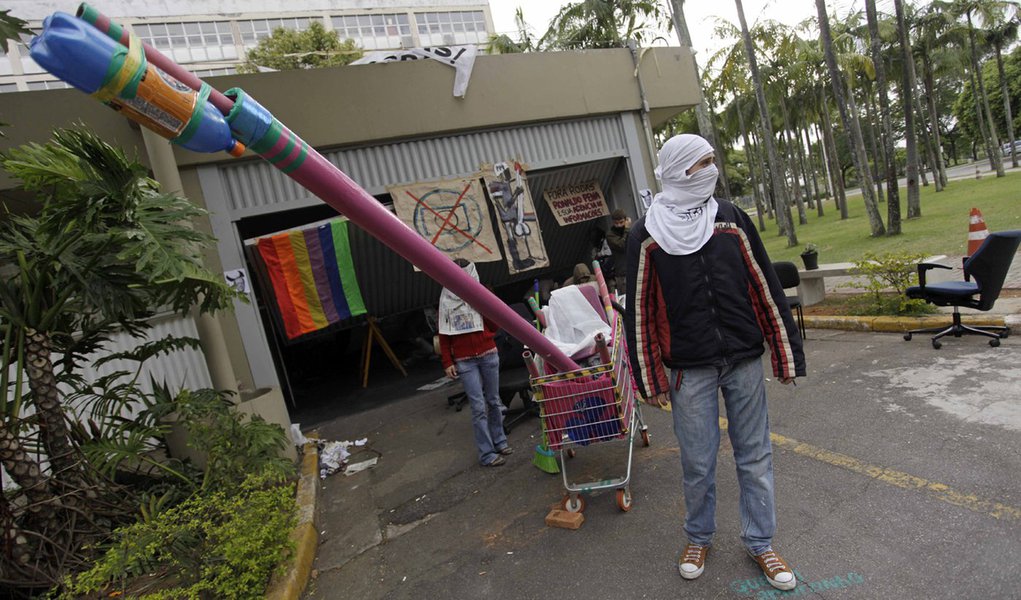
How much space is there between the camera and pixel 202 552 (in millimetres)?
3057

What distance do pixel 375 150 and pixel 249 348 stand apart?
2969 mm

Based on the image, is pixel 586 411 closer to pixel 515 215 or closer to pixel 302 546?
pixel 302 546

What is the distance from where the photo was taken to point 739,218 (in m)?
2.65

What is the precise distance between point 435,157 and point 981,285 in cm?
622

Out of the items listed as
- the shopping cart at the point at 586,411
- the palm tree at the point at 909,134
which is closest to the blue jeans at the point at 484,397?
the shopping cart at the point at 586,411

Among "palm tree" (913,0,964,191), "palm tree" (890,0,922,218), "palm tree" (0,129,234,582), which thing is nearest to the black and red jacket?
"palm tree" (0,129,234,582)

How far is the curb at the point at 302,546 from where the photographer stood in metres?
3.20

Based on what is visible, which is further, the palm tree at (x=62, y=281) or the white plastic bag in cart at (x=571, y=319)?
the white plastic bag in cart at (x=571, y=319)

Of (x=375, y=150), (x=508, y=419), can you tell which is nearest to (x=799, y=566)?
(x=508, y=419)

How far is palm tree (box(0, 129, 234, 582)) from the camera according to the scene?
323 centimetres

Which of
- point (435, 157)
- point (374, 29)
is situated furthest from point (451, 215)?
point (374, 29)

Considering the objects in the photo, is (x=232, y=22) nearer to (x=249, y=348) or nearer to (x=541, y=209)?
(x=541, y=209)

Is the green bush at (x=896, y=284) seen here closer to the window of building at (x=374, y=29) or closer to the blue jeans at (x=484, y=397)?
the blue jeans at (x=484, y=397)

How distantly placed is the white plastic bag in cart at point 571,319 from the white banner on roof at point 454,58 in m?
4.13
